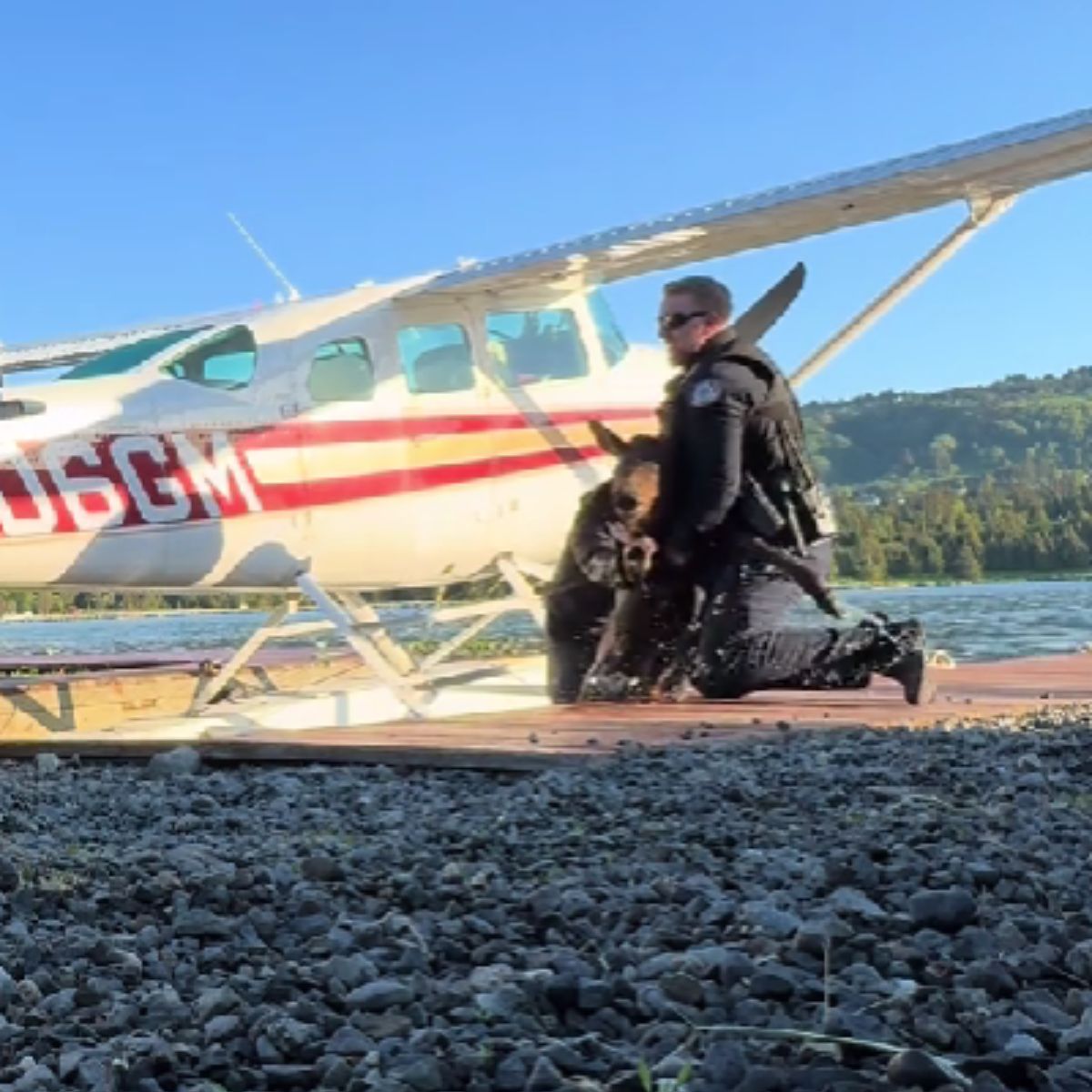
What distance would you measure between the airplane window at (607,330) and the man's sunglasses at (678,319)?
242 centimetres

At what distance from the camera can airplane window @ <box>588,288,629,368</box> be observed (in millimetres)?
8859

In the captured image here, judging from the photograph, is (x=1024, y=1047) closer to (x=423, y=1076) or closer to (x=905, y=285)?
(x=423, y=1076)

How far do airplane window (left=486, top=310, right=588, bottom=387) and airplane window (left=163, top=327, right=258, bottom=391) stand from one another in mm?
1401

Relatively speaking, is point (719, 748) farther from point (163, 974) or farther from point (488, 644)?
point (488, 644)

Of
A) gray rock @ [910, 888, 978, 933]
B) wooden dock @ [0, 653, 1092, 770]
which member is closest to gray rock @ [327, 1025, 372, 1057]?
gray rock @ [910, 888, 978, 933]

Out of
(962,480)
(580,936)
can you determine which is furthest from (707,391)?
(962,480)

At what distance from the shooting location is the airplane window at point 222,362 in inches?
301

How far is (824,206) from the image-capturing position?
8.14 metres

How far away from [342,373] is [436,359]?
1.97 feet

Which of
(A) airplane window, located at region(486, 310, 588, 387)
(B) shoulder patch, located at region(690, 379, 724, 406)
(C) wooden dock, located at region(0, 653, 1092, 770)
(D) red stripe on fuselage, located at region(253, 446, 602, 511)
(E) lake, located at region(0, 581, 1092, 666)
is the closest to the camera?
(C) wooden dock, located at region(0, 653, 1092, 770)

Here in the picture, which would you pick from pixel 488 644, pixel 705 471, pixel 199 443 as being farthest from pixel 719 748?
pixel 488 644

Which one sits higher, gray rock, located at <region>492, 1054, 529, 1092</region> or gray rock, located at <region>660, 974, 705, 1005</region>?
gray rock, located at <region>492, 1054, 529, 1092</region>

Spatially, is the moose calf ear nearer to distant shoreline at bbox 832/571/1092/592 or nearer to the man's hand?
the man's hand

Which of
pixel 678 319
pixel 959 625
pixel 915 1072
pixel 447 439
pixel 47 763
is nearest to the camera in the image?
pixel 915 1072
